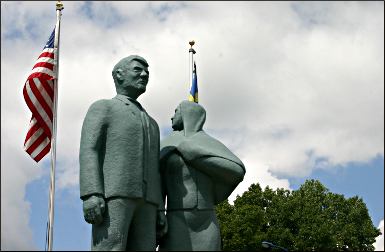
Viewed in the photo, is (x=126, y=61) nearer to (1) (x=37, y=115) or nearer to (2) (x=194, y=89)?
(1) (x=37, y=115)

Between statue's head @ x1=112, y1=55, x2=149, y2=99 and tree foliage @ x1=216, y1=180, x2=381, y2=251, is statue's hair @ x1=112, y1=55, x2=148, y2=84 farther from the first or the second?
tree foliage @ x1=216, y1=180, x2=381, y2=251

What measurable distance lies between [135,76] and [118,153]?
104cm

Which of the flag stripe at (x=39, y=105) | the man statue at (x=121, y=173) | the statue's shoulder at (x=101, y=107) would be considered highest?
the flag stripe at (x=39, y=105)

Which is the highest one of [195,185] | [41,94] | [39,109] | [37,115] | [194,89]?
[194,89]

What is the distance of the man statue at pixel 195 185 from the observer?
690 centimetres

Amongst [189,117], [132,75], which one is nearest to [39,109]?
[132,75]

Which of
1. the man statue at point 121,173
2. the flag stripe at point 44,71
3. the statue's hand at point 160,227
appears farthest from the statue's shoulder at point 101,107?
the flag stripe at point 44,71

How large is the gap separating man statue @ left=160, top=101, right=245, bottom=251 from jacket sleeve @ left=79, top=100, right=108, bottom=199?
0.85m

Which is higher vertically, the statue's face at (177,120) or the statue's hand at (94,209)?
the statue's face at (177,120)

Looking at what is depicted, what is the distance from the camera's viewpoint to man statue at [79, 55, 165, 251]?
6504mm

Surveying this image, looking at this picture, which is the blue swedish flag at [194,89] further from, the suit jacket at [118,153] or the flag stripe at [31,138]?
the suit jacket at [118,153]

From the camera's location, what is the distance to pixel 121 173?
261 inches

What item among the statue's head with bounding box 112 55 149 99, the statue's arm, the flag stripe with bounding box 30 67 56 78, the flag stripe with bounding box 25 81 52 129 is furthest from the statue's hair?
the flag stripe with bounding box 30 67 56 78

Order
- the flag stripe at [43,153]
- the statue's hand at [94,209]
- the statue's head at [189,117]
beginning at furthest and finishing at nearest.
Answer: the flag stripe at [43,153], the statue's head at [189,117], the statue's hand at [94,209]
